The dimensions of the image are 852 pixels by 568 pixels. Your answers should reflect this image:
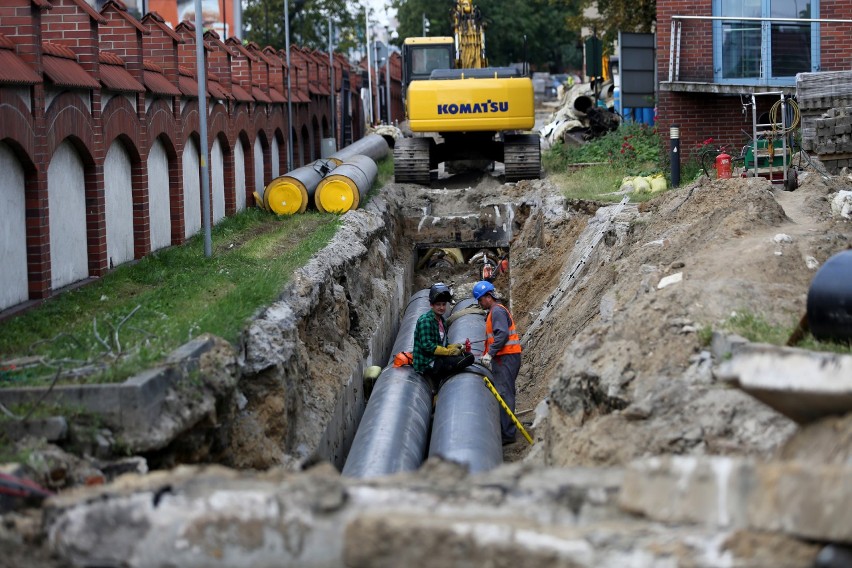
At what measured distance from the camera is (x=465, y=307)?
17.2 m

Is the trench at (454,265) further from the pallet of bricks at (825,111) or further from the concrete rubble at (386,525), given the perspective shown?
the concrete rubble at (386,525)

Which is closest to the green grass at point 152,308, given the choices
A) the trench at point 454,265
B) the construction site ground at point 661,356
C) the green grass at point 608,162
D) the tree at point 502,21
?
the construction site ground at point 661,356

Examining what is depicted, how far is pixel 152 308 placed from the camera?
11.2 metres

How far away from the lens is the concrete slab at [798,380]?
17.9 feet

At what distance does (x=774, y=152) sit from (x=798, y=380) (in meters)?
12.3

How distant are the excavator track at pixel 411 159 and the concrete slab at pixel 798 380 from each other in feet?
63.2

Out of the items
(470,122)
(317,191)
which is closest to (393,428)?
(317,191)

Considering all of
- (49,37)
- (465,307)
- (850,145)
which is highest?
(49,37)

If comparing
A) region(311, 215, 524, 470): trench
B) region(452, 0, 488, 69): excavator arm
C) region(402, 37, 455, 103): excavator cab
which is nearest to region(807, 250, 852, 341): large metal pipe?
region(311, 215, 524, 470): trench

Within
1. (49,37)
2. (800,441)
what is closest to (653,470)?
(800,441)

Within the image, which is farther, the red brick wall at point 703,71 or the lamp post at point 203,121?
the red brick wall at point 703,71

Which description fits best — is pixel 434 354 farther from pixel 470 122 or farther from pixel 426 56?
pixel 426 56

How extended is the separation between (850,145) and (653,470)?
1192 centimetres

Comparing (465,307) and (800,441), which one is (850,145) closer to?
(465,307)
